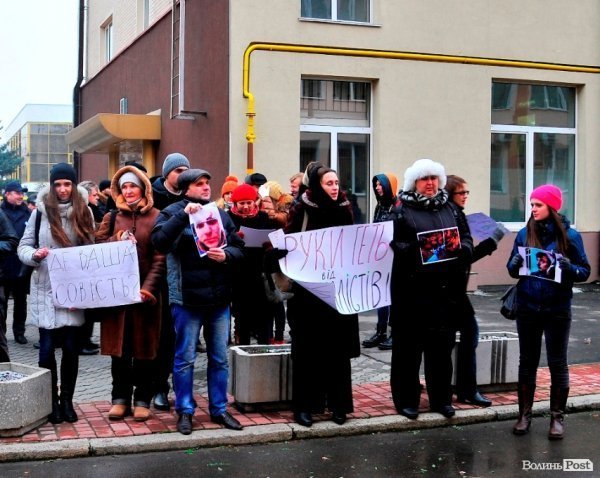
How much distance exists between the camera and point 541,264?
21.4 feet

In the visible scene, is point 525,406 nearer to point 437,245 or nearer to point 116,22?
point 437,245

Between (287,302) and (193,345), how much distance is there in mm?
841

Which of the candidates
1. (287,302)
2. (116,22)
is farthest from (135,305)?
(116,22)

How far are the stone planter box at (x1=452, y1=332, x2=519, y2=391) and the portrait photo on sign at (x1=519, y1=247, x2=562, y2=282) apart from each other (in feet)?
4.25

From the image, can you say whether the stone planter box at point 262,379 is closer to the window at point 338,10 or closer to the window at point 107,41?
the window at point 338,10

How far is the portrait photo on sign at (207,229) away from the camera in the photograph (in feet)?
20.7

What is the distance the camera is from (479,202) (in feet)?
49.8

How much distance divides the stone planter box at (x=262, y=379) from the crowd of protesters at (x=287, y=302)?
0.68ft

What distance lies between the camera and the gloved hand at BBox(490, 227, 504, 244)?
703cm

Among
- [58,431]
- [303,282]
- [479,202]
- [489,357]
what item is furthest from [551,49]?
[58,431]

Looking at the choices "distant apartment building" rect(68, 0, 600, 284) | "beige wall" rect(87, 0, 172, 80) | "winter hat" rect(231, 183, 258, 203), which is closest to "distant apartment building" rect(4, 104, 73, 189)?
"beige wall" rect(87, 0, 172, 80)

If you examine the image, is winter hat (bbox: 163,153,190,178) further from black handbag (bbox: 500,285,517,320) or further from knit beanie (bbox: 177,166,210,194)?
black handbag (bbox: 500,285,517,320)

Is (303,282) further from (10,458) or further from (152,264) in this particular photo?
(10,458)

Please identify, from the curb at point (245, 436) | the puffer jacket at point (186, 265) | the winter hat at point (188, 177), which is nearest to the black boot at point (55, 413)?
the curb at point (245, 436)
